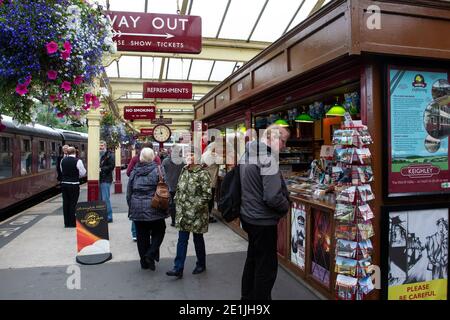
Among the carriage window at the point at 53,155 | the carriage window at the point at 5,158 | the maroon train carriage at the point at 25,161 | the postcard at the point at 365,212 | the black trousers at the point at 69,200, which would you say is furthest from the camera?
the carriage window at the point at 53,155

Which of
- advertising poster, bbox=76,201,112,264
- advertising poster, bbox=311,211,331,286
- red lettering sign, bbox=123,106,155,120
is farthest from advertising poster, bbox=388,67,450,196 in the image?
red lettering sign, bbox=123,106,155,120

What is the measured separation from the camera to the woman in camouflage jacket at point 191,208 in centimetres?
432

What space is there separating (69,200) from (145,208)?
3.72 meters

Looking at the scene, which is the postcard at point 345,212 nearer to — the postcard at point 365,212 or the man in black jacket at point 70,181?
the postcard at point 365,212

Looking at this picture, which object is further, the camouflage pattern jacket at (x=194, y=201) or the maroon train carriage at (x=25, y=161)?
the maroon train carriage at (x=25, y=161)

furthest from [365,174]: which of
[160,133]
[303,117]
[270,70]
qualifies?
[160,133]

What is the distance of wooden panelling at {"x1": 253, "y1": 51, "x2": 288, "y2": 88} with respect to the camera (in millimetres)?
4379

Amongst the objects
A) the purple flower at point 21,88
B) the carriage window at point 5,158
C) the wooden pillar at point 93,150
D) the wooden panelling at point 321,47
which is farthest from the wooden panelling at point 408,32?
the carriage window at point 5,158

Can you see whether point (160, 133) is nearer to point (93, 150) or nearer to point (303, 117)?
point (93, 150)

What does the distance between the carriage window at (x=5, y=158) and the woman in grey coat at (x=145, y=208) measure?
560cm

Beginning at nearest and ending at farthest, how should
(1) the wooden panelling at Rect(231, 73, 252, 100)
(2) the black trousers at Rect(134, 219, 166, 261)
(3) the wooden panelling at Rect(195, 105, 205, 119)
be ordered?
(2) the black trousers at Rect(134, 219, 166, 261) < (1) the wooden panelling at Rect(231, 73, 252, 100) < (3) the wooden panelling at Rect(195, 105, 205, 119)

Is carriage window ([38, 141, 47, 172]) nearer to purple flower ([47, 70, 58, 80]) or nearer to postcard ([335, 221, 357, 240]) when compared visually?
purple flower ([47, 70, 58, 80])

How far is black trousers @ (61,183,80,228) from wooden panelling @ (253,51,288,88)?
4.62 metres
